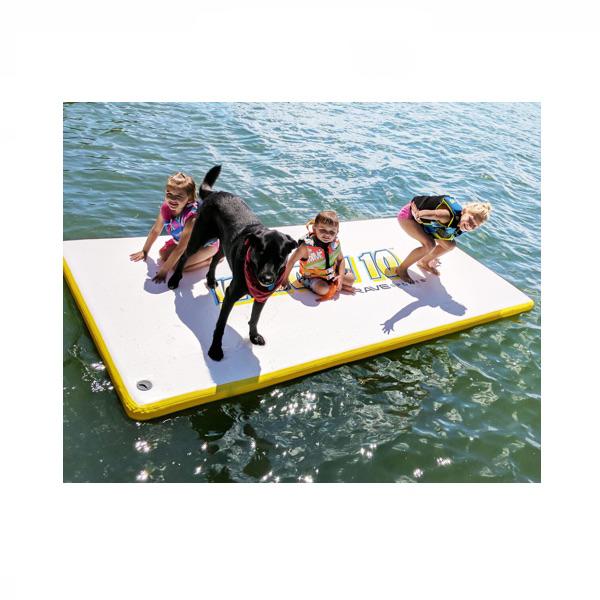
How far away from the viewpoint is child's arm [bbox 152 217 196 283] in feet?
16.2

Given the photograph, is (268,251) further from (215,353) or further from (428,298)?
(428,298)

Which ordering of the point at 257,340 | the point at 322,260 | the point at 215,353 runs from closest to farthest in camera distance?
the point at 215,353, the point at 257,340, the point at 322,260

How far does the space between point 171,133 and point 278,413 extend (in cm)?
717

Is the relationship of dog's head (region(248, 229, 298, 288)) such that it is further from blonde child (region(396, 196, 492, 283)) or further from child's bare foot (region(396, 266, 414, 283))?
child's bare foot (region(396, 266, 414, 283))

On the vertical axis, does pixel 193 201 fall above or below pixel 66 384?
above

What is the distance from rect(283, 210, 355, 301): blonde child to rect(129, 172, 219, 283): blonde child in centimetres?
102

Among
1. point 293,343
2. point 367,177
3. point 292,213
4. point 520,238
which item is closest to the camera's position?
point 293,343

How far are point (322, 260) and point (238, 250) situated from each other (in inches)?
58.5

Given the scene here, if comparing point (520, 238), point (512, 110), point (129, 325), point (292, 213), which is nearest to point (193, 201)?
point (129, 325)

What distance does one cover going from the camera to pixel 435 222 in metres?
5.73

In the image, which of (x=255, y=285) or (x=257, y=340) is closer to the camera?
(x=255, y=285)

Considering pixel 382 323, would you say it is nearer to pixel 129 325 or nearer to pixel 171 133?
pixel 129 325

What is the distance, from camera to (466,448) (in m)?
4.25

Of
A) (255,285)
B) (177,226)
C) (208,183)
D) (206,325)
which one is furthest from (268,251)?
(177,226)
